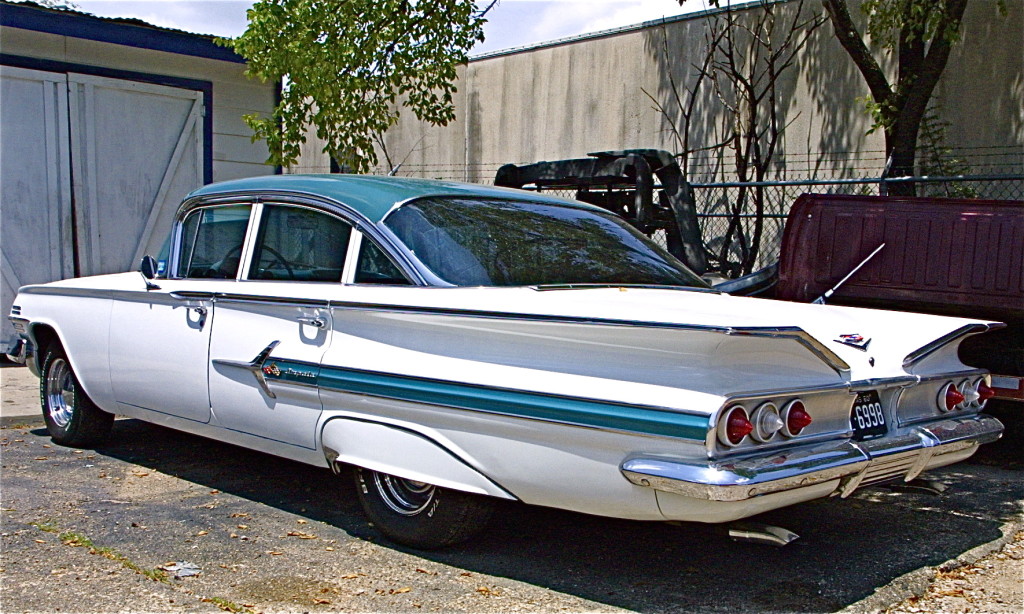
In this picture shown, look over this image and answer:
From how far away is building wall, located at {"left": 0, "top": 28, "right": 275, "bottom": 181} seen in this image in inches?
395

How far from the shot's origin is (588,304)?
3861mm

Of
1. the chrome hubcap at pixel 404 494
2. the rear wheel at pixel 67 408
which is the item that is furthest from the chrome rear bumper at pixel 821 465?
the rear wheel at pixel 67 408

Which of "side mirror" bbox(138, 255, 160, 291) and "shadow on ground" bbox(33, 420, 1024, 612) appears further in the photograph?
"side mirror" bbox(138, 255, 160, 291)

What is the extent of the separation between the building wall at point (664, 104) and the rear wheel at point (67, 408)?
27.4 ft

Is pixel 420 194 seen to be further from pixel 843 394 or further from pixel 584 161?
pixel 584 161

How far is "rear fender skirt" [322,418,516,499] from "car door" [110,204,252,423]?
103 centimetres

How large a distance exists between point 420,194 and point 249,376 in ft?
3.90

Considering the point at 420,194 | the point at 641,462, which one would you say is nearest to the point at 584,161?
the point at 420,194

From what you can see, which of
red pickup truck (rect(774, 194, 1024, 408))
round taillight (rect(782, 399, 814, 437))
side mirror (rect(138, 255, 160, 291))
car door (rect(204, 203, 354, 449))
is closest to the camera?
round taillight (rect(782, 399, 814, 437))

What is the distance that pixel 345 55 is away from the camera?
386 inches

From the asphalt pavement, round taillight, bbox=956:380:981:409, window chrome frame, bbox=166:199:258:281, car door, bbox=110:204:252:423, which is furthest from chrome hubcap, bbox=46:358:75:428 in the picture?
round taillight, bbox=956:380:981:409

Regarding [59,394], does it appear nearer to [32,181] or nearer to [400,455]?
[400,455]

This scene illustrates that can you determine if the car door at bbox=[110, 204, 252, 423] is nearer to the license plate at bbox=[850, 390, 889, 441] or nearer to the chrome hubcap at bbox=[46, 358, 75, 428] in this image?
the chrome hubcap at bbox=[46, 358, 75, 428]

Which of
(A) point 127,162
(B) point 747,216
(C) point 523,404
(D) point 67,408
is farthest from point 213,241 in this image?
(B) point 747,216
